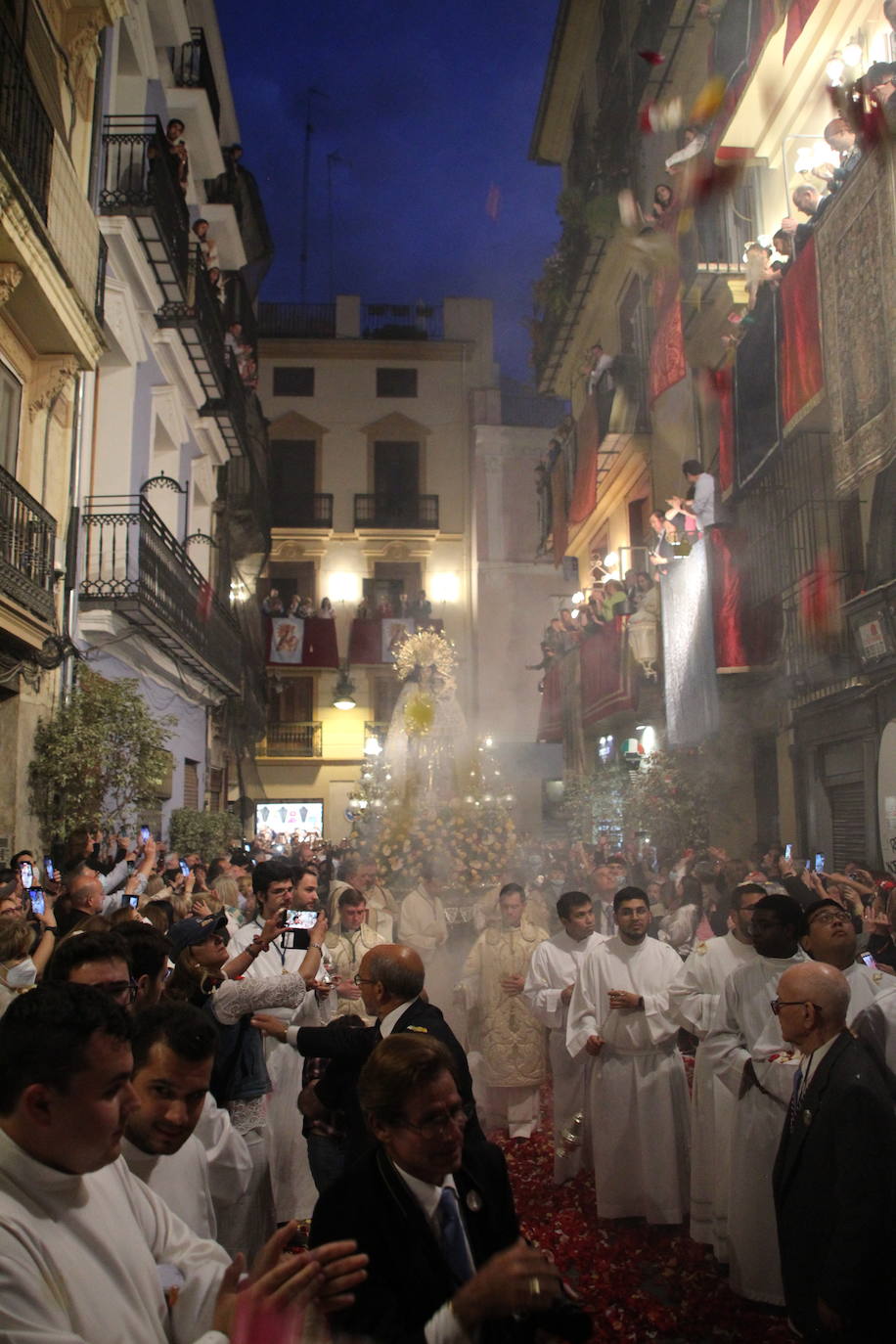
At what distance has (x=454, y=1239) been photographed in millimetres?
2322

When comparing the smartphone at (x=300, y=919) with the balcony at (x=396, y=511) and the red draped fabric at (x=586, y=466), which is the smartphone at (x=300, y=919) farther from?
the balcony at (x=396, y=511)

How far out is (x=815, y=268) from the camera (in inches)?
327

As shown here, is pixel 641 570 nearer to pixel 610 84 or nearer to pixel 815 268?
pixel 815 268

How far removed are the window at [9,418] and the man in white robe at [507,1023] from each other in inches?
259

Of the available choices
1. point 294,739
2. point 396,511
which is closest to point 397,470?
point 396,511

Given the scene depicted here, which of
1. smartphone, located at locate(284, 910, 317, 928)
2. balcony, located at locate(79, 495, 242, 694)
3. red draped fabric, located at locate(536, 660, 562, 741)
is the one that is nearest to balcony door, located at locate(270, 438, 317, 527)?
red draped fabric, located at locate(536, 660, 562, 741)

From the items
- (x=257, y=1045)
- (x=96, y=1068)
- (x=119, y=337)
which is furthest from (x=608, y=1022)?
(x=119, y=337)

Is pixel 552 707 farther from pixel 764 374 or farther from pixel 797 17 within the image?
pixel 797 17

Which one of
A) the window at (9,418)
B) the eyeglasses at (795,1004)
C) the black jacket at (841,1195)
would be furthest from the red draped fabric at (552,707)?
the black jacket at (841,1195)

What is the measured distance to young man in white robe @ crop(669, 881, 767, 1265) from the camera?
5078mm

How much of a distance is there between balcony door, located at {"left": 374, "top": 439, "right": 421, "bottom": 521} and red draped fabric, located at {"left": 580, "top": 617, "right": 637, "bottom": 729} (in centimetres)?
1775

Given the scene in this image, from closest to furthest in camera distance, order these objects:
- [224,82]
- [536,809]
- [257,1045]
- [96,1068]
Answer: [96,1068], [257,1045], [224,82], [536,809]

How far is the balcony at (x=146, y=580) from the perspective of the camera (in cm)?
1214

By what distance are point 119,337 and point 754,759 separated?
9.48 meters
